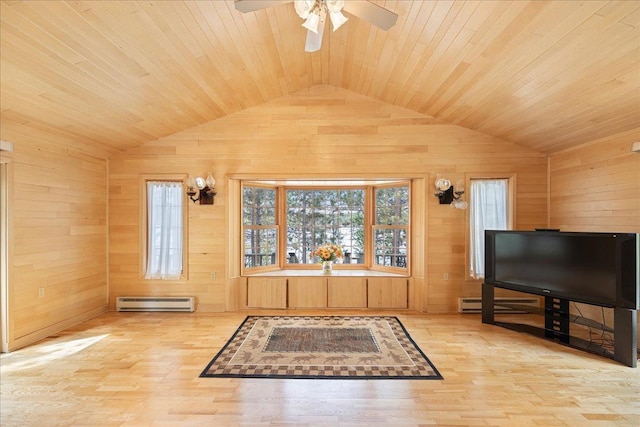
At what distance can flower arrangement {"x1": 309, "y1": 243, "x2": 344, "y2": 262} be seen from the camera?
522 centimetres

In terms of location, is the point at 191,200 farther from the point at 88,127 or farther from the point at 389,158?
the point at 389,158

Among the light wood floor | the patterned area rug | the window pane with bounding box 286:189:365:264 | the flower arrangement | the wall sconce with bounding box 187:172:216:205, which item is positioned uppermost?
the wall sconce with bounding box 187:172:216:205

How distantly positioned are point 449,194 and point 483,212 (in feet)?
2.02

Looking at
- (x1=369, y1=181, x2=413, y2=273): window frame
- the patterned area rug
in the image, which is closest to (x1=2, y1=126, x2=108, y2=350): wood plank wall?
the patterned area rug

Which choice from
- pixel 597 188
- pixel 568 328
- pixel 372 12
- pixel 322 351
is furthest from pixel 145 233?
pixel 597 188

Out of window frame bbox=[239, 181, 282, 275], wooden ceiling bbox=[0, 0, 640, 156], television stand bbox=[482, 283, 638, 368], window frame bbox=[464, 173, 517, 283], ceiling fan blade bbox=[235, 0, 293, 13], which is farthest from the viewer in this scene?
window frame bbox=[239, 181, 282, 275]

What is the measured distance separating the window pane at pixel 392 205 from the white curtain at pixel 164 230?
3.18 meters

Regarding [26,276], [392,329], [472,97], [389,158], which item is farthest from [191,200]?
[472,97]

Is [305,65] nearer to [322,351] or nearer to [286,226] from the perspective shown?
[286,226]

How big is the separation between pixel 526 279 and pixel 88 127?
5.59 metres

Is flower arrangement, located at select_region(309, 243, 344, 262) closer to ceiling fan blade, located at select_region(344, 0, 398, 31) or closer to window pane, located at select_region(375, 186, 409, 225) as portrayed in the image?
window pane, located at select_region(375, 186, 409, 225)

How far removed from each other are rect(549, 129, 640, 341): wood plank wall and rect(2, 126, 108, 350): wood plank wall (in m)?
6.53

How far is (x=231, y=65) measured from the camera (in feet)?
11.7

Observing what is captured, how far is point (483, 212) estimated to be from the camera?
491 cm
